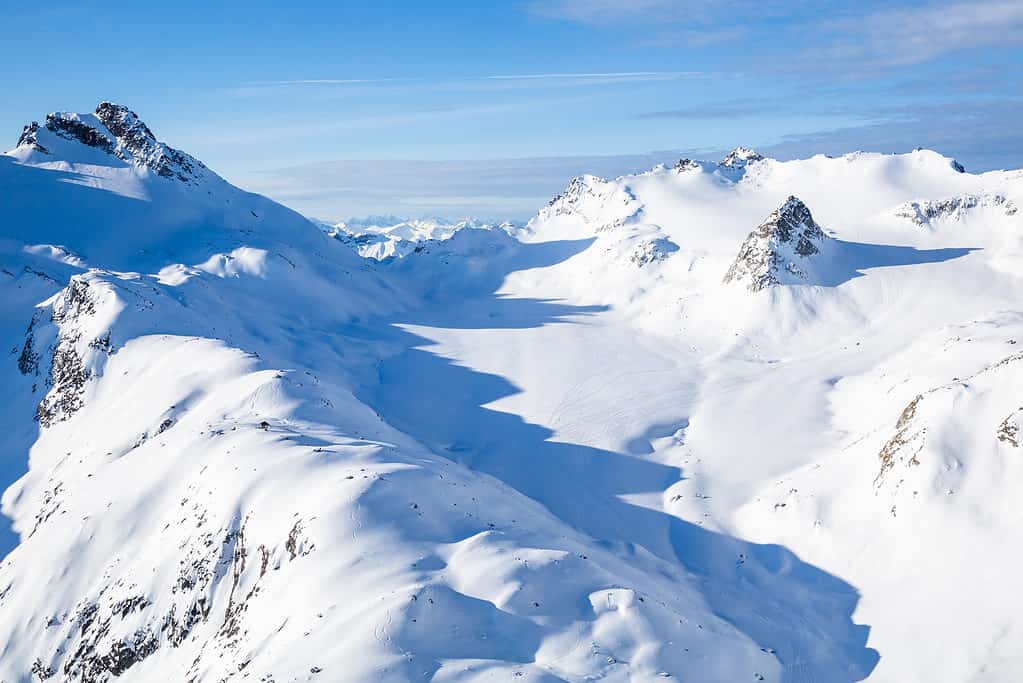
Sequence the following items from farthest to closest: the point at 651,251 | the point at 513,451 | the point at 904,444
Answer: the point at 651,251, the point at 513,451, the point at 904,444

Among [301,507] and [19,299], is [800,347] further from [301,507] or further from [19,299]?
[19,299]

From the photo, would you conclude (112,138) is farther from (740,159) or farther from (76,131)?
(740,159)

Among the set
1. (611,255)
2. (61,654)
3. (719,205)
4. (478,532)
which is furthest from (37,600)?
(719,205)

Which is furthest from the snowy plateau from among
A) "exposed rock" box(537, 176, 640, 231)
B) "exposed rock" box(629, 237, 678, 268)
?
"exposed rock" box(537, 176, 640, 231)

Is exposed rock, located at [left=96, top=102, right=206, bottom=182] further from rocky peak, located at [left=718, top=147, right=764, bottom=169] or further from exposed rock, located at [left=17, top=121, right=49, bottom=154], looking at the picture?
rocky peak, located at [left=718, top=147, right=764, bottom=169]

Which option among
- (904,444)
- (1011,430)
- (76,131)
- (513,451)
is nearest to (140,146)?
(76,131)

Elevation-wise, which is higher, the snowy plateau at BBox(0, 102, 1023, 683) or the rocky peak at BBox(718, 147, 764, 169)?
the rocky peak at BBox(718, 147, 764, 169)

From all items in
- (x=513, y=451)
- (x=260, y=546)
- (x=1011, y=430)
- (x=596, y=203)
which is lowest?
(x=513, y=451)
